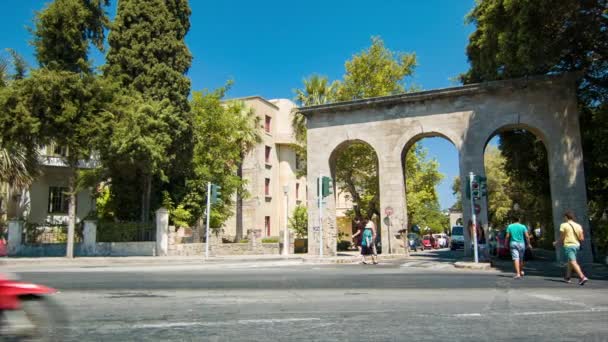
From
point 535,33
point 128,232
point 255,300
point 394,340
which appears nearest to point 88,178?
point 128,232

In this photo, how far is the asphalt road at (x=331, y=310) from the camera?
211 inches

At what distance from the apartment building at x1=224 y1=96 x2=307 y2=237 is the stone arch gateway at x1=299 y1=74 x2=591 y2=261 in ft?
54.7

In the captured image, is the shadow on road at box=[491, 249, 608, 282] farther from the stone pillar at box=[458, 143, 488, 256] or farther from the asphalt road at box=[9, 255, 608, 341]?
the stone pillar at box=[458, 143, 488, 256]

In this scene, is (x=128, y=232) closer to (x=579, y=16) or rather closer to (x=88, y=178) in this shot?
(x=88, y=178)

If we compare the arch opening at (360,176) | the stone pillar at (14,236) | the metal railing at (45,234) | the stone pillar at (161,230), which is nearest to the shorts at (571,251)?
the stone pillar at (161,230)

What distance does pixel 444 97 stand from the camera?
23.9m

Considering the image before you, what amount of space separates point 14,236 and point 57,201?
11.2 metres

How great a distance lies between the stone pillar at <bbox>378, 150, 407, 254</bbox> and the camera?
2444 cm

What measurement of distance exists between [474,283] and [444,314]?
16.9 feet

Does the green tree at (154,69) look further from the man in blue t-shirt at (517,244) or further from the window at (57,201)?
the man in blue t-shirt at (517,244)

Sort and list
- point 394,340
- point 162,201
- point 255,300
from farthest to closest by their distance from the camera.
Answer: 1. point 162,201
2. point 255,300
3. point 394,340

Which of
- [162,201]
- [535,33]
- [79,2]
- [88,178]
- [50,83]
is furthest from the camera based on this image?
[162,201]

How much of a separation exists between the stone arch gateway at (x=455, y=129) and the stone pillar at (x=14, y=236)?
1646 centimetres

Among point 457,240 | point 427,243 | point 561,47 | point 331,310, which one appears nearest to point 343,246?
point 457,240
